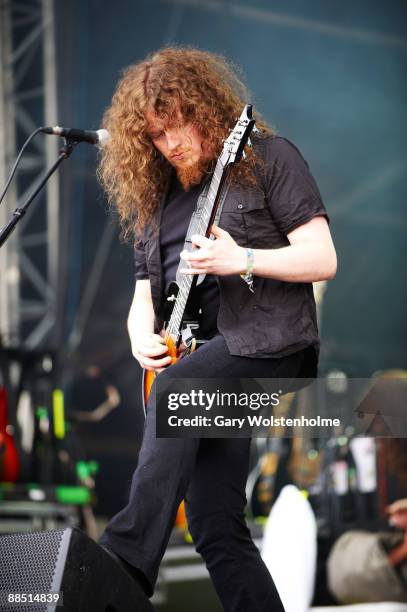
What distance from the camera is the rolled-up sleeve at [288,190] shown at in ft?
6.85

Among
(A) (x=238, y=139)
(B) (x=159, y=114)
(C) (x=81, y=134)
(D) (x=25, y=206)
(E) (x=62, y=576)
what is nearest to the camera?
(E) (x=62, y=576)

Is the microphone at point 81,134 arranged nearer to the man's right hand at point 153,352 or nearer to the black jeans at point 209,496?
the man's right hand at point 153,352

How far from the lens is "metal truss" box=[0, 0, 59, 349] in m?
6.42

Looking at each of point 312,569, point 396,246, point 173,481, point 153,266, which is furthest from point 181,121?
point 396,246

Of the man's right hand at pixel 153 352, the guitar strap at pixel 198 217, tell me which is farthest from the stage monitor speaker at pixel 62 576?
the guitar strap at pixel 198 217

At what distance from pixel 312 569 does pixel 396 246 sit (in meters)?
6.26

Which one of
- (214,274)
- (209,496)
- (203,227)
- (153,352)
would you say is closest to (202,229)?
(203,227)

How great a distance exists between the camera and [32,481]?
6.00 m

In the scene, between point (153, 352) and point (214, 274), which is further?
point (153, 352)

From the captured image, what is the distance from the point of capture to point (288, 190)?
2.11m

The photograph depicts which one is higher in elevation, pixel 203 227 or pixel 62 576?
pixel 203 227

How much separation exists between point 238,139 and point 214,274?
35cm

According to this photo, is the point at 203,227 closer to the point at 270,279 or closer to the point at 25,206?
the point at 270,279

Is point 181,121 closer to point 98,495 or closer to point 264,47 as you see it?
point 264,47
